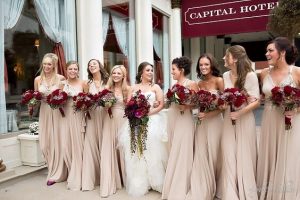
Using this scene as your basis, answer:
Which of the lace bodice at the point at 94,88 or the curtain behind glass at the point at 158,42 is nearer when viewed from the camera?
the lace bodice at the point at 94,88

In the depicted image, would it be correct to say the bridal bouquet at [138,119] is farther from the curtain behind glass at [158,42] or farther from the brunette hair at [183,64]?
the curtain behind glass at [158,42]

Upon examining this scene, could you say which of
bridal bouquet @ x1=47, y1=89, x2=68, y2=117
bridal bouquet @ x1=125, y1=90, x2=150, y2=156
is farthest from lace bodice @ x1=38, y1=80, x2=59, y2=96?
bridal bouquet @ x1=125, y1=90, x2=150, y2=156

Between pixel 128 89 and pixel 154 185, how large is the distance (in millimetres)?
1399

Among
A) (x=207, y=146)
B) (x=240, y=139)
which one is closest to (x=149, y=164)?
(x=207, y=146)

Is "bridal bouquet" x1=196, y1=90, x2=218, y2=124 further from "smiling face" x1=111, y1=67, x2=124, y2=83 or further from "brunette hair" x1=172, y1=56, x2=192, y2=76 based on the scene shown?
"smiling face" x1=111, y1=67, x2=124, y2=83

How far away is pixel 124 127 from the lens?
454 centimetres

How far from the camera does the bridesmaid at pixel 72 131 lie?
4785mm

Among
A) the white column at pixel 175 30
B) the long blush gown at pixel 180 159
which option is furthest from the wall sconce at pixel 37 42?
the white column at pixel 175 30

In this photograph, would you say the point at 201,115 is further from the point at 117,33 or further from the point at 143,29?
the point at 143,29

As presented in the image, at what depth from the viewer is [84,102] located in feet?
14.6

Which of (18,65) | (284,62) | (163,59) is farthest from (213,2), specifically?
(284,62)

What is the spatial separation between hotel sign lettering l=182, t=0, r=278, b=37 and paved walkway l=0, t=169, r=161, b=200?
7.62 meters

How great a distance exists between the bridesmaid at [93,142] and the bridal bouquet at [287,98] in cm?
245

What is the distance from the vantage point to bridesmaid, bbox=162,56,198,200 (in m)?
4.04
